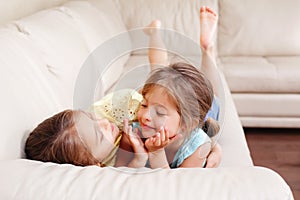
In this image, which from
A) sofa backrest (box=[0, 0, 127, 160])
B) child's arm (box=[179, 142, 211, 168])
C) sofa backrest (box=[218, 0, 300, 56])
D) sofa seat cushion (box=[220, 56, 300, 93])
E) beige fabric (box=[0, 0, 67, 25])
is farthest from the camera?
sofa backrest (box=[218, 0, 300, 56])

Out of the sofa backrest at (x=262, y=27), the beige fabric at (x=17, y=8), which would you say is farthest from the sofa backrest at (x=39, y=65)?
the sofa backrest at (x=262, y=27)

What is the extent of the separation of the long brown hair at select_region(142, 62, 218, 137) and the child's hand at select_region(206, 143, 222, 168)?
141 millimetres

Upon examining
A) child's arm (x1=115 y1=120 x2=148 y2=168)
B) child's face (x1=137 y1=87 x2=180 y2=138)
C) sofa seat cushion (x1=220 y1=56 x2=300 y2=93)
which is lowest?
sofa seat cushion (x1=220 y1=56 x2=300 y2=93)

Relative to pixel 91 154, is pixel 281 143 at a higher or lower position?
lower

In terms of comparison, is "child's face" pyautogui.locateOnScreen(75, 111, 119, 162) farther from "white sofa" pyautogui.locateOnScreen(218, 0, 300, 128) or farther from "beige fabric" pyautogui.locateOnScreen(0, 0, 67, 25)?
"white sofa" pyautogui.locateOnScreen(218, 0, 300, 128)

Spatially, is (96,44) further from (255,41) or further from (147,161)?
(255,41)

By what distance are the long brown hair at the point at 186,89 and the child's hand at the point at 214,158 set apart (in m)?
0.14

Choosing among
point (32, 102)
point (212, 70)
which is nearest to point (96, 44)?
point (212, 70)

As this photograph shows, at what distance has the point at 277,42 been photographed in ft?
10.00

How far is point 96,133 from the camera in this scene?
1069 mm

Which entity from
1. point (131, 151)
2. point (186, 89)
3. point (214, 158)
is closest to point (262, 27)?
point (214, 158)

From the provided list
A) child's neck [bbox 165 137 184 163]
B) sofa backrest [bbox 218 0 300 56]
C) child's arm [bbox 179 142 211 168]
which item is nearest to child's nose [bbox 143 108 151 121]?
child's neck [bbox 165 137 184 163]

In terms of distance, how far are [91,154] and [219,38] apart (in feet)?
7.50

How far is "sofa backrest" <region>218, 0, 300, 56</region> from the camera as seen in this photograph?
3037 millimetres
